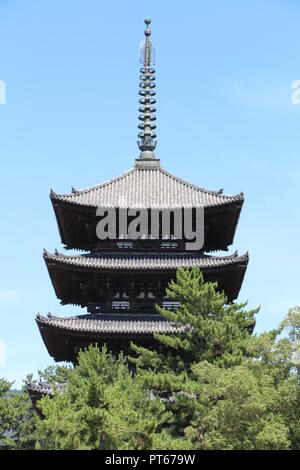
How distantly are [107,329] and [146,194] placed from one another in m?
8.00

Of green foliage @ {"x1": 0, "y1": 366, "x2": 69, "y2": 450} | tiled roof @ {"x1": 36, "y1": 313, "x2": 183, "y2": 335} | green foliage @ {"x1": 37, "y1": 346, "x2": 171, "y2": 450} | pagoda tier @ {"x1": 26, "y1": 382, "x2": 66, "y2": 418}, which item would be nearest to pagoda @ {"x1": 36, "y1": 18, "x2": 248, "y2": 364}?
tiled roof @ {"x1": 36, "y1": 313, "x2": 183, "y2": 335}

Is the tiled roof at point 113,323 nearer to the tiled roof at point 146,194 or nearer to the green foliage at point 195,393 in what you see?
the green foliage at point 195,393

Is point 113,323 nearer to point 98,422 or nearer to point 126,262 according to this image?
point 126,262

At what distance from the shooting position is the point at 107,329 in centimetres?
3359

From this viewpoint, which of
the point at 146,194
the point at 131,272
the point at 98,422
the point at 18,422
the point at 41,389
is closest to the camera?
the point at 98,422

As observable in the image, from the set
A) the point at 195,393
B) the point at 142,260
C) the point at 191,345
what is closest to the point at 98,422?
the point at 195,393

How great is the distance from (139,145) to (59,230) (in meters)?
7.07

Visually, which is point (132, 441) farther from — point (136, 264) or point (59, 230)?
point (59, 230)

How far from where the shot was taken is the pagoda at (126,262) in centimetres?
3431

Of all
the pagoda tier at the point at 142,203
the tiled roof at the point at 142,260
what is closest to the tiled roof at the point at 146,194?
the pagoda tier at the point at 142,203

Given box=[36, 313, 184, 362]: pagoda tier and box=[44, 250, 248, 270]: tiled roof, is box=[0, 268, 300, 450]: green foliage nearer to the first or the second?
box=[36, 313, 184, 362]: pagoda tier

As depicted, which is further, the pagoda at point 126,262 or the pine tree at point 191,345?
the pagoda at point 126,262

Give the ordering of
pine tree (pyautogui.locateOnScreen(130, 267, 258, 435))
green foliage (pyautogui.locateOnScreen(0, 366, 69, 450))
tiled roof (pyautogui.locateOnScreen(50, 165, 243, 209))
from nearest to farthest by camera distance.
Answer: pine tree (pyautogui.locateOnScreen(130, 267, 258, 435))
tiled roof (pyautogui.locateOnScreen(50, 165, 243, 209))
green foliage (pyautogui.locateOnScreen(0, 366, 69, 450))

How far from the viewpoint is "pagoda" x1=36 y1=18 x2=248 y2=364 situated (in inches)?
1351
